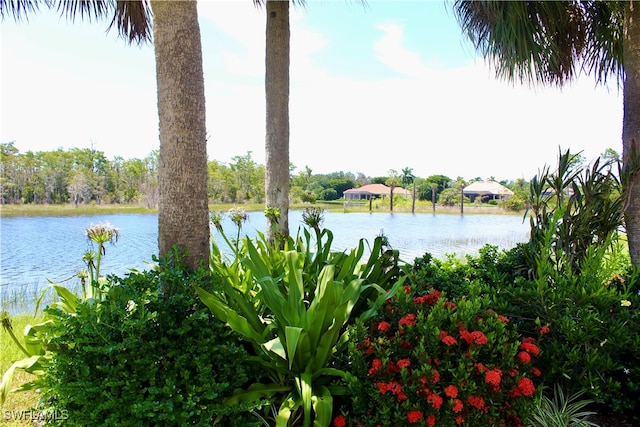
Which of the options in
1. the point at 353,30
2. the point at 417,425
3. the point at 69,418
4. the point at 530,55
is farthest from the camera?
the point at 353,30

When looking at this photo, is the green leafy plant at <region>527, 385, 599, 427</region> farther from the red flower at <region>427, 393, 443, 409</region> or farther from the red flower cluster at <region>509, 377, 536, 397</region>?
the red flower at <region>427, 393, 443, 409</region>

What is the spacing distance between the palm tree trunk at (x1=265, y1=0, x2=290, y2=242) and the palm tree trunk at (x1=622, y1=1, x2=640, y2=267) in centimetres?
268

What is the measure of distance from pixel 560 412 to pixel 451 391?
71 centimetres

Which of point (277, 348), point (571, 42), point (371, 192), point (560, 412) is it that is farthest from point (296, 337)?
point (371, 192)

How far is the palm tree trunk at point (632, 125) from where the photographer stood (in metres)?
2.97

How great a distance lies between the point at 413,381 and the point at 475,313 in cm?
41

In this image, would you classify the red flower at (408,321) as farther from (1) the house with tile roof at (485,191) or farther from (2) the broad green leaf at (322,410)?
(1) the house with tile roof at (485,191)

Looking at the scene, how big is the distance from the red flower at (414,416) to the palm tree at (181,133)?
128 cm

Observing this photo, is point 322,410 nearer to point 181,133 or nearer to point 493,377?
point 493,377

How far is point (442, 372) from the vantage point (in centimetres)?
150

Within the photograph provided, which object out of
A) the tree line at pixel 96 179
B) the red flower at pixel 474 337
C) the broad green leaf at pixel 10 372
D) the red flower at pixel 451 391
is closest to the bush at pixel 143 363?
the broad green leaf at pixel 10 372

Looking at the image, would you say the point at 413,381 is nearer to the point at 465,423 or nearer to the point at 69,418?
the point at 465,423

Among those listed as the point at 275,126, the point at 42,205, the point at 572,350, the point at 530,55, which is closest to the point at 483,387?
the point at 572,350

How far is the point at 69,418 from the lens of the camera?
4.95 feet
